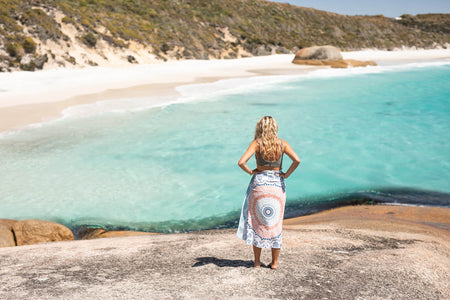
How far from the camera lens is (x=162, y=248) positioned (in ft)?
14.3

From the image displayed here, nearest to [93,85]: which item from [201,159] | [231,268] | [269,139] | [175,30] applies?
[201,159]

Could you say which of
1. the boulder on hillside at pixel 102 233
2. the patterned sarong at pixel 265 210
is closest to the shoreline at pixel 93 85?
the boulder on hillside at pixel 102 233

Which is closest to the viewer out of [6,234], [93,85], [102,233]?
[6,234]

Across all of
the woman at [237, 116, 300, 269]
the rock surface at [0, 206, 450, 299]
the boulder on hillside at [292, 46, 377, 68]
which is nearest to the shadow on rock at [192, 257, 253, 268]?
the rock surface at [0, 206, 450, 299]

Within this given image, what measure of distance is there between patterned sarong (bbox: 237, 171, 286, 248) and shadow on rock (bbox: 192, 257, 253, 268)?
1.26 ft

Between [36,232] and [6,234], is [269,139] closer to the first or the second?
[36,232]

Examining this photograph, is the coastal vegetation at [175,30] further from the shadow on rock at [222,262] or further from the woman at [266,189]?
the woman at [266,189]

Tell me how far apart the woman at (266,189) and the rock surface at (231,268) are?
1.16 feet

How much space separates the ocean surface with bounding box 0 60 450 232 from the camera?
7.71 meters

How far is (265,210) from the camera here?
346 centimetres

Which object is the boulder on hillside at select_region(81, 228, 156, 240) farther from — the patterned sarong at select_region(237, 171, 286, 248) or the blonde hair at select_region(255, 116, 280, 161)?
the blonde hair at select_region(255, 116, 280, 161)

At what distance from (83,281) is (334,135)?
11.6m

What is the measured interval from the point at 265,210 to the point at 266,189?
18 cm

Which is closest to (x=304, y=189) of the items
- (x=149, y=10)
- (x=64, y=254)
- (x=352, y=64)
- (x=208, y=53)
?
(x=64, y=254)
